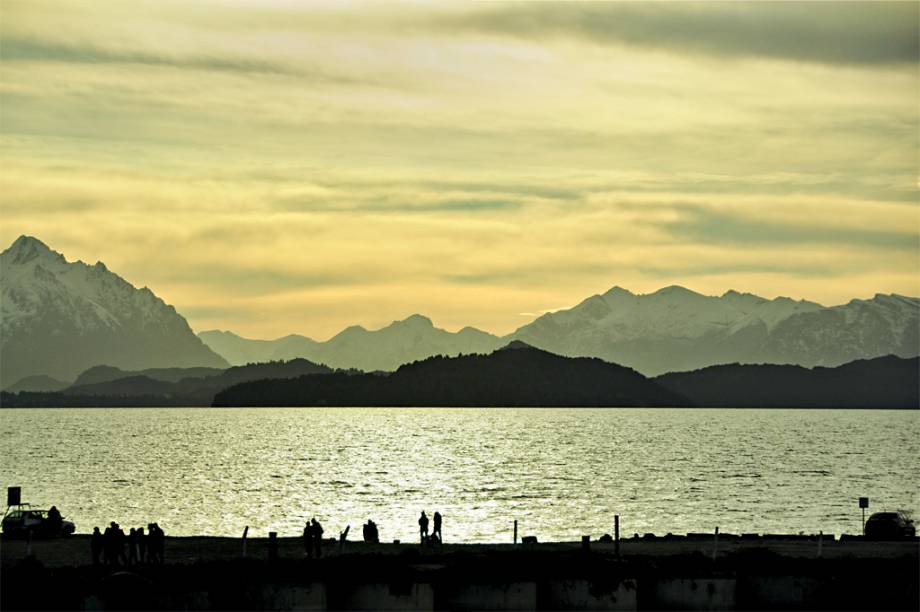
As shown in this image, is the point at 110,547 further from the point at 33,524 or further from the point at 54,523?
the point at 54,523

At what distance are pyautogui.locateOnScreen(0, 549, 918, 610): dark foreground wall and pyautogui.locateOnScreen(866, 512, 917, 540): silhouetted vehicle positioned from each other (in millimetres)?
20064

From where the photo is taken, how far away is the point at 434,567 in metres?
50.0

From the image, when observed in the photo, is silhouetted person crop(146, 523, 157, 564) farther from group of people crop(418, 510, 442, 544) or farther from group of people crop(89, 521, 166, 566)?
group of people crop(418, 510, 442, 544)

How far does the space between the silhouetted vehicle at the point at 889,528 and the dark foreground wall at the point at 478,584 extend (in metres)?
20.1

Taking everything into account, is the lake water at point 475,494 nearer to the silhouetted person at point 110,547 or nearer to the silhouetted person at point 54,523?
the silhouetted person at point 54,523

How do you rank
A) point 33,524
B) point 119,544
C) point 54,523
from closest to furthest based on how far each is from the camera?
point 119,544 → point 33,524 → point 54,523

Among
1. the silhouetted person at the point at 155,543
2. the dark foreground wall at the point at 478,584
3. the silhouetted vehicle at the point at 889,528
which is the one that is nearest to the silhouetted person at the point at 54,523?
the silhouetted person at the point at 155,543

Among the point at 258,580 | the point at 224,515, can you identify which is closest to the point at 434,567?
the point at 258,580

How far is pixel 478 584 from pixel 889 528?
104 feet

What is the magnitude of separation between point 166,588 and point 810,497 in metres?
96.2

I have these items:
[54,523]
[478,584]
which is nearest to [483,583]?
[478,584]

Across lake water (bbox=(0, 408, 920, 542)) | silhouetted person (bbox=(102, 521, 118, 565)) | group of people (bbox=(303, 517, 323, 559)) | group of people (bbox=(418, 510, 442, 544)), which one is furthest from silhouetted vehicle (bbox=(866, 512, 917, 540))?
silhouetted person (bbox=(102, 521, 118, 565))

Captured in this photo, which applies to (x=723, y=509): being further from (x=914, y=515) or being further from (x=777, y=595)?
(x=777, y=595)

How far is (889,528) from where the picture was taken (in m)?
72.1
